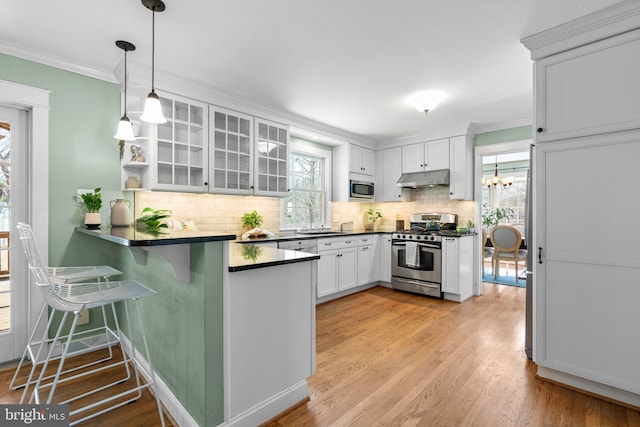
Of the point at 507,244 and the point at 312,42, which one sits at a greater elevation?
the point at 312,42

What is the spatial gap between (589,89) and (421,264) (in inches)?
116

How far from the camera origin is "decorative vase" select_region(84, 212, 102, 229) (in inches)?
101

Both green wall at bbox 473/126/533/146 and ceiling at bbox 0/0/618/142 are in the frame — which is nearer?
ceiling at bbox 0/0/618/142

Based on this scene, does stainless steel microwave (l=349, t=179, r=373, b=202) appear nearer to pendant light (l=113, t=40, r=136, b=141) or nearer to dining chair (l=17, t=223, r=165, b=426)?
pendant light (l=113, t=40, r=136, b=141)

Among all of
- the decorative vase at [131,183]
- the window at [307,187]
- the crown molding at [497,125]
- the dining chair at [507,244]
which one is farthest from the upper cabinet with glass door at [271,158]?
the dining chair at [507,244]

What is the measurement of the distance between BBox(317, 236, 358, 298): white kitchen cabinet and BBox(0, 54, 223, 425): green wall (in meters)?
2.22

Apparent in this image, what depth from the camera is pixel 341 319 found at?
3510 mm

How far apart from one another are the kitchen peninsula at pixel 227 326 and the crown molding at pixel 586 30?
2.23 m

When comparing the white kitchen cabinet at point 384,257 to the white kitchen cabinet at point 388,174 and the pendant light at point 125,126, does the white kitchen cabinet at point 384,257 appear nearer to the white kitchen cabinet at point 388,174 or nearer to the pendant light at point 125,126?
the white kitchen cabinet at point 388,174

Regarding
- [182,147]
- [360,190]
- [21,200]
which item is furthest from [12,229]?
[360,190]

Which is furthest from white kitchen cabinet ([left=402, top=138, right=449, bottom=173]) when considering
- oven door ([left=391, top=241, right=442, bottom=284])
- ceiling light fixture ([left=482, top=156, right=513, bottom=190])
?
ceiling light fixture ([left=482, top=156, right=513, bottom=190])

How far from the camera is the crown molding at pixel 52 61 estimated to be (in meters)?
2.35

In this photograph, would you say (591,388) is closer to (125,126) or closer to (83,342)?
(125,126)

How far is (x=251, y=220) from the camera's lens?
3.97 metres
